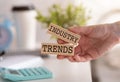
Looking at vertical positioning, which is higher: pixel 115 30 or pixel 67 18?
pixel 67 18

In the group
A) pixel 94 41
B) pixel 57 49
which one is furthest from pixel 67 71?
pixel 57 49

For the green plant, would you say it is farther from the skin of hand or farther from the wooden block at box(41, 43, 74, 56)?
the wooden block at box(41, 43, 74, 56)

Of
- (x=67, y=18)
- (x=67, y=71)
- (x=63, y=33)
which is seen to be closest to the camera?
(x=63, y=33)

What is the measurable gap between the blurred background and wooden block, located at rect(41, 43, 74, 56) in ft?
0.99

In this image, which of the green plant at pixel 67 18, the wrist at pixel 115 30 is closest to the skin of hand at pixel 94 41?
the wrist at pixel 115 30

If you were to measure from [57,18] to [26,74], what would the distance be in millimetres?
474

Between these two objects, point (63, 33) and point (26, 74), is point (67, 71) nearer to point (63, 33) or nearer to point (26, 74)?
point (26, 74)

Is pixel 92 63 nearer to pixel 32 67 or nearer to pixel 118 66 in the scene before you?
pixel 118 66

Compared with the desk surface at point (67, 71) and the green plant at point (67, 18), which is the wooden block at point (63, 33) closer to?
the desk surface at point (67, 71)

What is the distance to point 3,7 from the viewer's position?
5.51ft

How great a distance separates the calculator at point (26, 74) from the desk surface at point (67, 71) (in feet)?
0.08

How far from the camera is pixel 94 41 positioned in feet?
3.68

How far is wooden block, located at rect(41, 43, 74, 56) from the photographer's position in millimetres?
909

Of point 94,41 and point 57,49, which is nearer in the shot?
point 57,49
